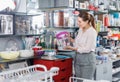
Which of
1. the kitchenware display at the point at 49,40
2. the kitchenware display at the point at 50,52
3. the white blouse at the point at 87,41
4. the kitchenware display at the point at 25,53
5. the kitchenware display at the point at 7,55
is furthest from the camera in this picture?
the kitchenware display at the point at 49,40

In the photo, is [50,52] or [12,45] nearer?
[12,45]

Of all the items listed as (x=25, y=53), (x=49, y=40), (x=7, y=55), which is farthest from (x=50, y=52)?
(x=7, y=55)

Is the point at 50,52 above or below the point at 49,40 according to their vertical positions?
below

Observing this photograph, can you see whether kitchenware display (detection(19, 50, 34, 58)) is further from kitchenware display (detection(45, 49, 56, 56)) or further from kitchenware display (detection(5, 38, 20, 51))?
kitchenware display (detection(45, 49, 56, 56))

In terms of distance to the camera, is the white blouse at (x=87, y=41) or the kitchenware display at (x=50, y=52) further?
the kitchenware display at (x=50, y=52)

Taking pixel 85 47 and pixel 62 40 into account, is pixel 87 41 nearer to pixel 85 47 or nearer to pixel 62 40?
pixel 85 47

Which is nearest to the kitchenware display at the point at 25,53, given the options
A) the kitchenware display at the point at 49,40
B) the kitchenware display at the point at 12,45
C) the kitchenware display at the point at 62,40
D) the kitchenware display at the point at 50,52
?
the kitchenware display at the point at 12,45

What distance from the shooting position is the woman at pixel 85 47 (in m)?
2.86

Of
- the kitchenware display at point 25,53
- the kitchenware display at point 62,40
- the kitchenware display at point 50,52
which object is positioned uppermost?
the kitchenware display at point 62,40

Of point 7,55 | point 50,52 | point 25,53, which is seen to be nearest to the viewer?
point 7,55

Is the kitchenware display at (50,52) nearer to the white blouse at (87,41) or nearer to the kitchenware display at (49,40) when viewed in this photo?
the kitchenware display at (49,40)

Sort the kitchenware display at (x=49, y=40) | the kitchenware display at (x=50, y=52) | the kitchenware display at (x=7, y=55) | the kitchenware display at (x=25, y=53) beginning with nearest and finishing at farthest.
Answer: the kitchenware display at (x=7, y=55) < the kitchenware display at (x=25, y=53) < the kitchenware display at (x=50, y=52) < the kitchenware display at (x=49, y=40)

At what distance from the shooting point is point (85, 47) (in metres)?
2.87

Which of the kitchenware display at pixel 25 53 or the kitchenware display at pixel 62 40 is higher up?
the kitchenware display at pixel 62 40
